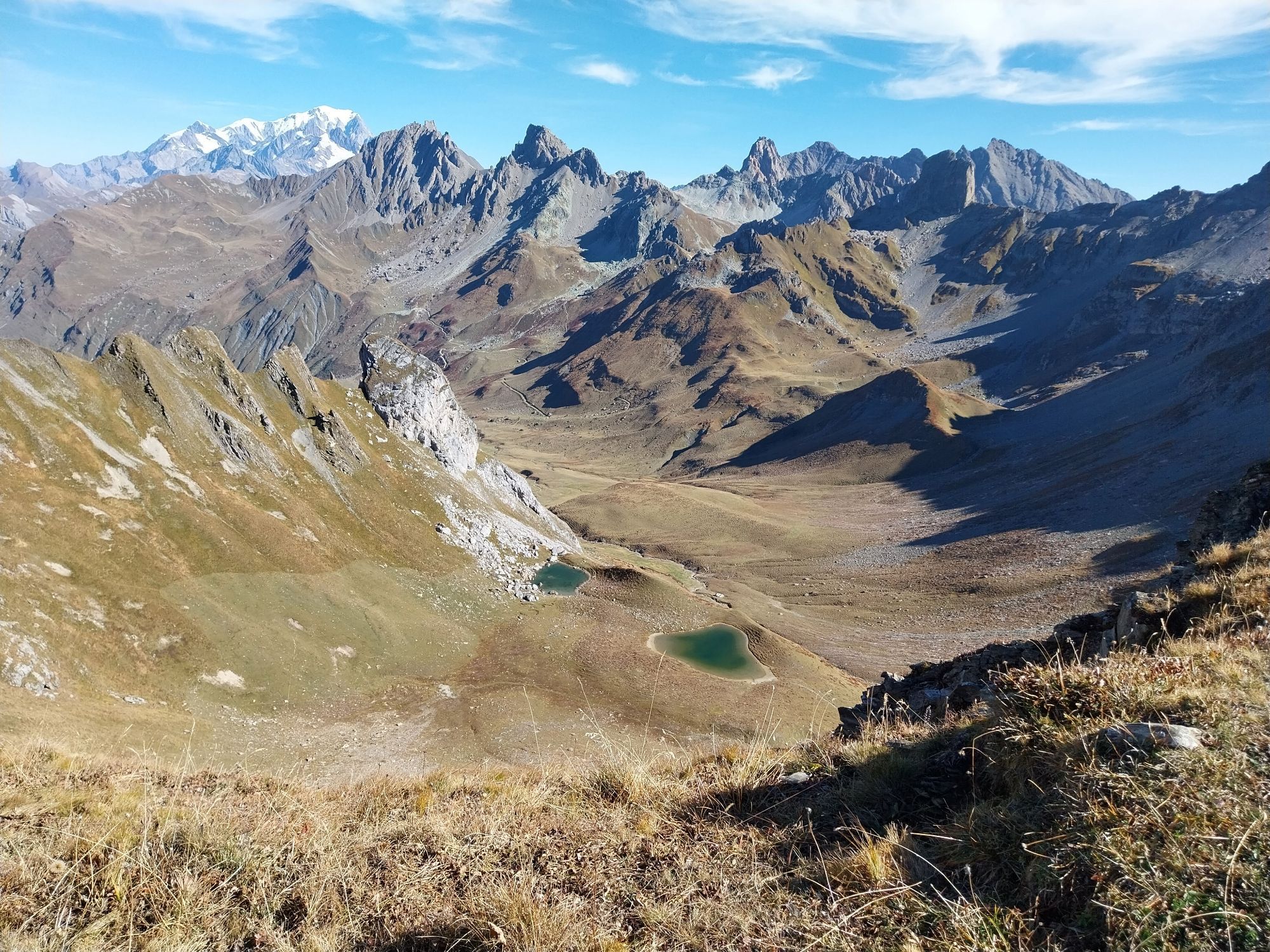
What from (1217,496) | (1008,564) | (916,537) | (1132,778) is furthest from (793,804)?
(916,537)

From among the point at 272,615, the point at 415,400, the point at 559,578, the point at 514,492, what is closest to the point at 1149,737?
the point at 272,615

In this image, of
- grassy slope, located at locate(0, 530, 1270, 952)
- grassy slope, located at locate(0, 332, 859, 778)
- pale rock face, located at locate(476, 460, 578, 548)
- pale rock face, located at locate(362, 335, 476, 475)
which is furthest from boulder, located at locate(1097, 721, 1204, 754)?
pale rock face, located at locate(476, 460, 578, 548)

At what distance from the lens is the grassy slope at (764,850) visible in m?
4.52

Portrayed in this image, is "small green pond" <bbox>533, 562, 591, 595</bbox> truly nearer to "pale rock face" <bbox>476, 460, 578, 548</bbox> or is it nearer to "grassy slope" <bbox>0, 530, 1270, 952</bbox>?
"pale rock face" <bbox>476, 460, 578, 548</bbox>

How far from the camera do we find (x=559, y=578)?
77.8 metres

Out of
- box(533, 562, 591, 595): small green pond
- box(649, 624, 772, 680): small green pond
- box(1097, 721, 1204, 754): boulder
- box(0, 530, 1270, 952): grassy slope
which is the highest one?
box(1097, 721, 1204, 754): boulder

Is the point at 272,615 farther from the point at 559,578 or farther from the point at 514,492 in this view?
the point at 514,492

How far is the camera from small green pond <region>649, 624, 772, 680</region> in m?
61.4

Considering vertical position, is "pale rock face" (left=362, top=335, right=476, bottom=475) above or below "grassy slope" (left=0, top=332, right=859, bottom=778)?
above

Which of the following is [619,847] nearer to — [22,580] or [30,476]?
[22,580]

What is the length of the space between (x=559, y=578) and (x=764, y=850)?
72680mm

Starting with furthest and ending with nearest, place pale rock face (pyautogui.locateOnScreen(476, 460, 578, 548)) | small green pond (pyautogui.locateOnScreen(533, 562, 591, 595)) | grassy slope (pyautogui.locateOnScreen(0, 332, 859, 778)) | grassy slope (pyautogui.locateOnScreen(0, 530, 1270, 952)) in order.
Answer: pale rock face (pyautogui.locateOnScreen(476, 460, 578, 548)), small green pond (pyautogui.locateOnScreen(533, 562, 591, 595)), grassy slope (pyautogui.locateOnScreen(0, 332, 859, 778)), grassy slope (pyautogui.locateOnScreen(0, 530, 1270, 952))

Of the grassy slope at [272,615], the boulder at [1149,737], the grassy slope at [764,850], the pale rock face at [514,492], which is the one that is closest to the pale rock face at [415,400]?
the pale rock face at [514,492]

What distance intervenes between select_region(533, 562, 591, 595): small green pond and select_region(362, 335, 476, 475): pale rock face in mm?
19232
